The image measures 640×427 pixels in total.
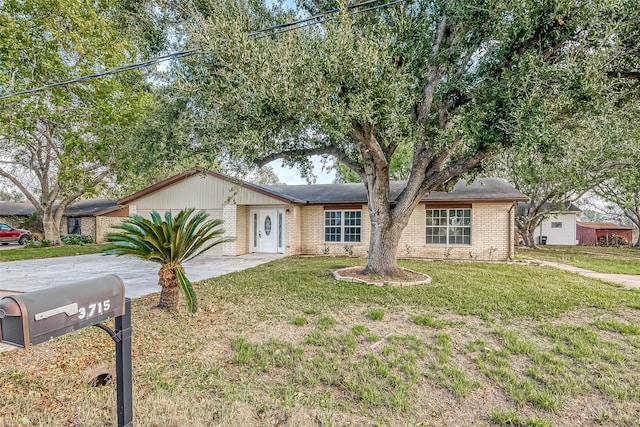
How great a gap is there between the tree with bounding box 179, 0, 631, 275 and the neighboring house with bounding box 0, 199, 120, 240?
19572mm

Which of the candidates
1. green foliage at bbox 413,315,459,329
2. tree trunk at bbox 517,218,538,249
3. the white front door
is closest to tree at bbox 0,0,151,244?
the white front door

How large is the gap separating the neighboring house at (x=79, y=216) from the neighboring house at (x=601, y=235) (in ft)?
118

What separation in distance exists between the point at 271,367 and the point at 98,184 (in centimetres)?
2014

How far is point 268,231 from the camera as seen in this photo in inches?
600

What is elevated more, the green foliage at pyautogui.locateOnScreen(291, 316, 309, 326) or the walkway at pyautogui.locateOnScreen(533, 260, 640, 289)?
the green foliage at pyautogui.locateOnScreen(291, 316, 309, 326)

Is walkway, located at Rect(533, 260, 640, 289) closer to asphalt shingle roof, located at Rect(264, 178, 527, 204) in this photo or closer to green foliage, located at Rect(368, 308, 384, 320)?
asphalt shingle roof, located at Rect(264, 178, 527, 204)

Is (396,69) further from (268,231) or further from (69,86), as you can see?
(69,86)

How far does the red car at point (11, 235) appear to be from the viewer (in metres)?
21.0

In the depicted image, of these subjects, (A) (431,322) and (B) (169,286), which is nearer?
(A) (431,322)

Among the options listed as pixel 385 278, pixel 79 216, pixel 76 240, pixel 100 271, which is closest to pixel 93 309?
pixel 385 278

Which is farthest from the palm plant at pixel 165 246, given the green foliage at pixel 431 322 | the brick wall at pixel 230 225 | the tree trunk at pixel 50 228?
the tree trunk at pixel 50 228

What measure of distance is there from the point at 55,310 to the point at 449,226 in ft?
44.7

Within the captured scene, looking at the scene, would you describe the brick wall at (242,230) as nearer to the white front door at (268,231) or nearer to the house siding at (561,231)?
the white front door at (268,231)

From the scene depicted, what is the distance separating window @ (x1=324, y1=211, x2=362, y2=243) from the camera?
14500 mm
